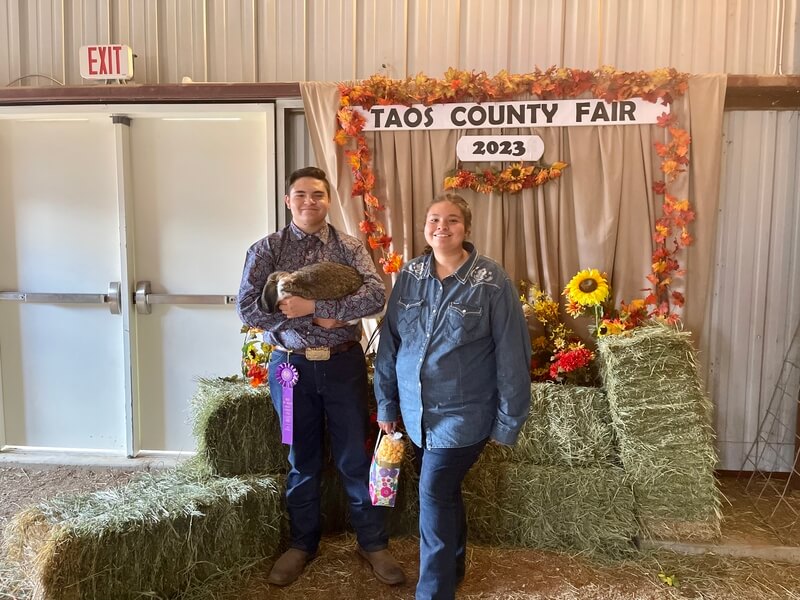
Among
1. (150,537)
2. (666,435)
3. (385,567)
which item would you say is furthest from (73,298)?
(666,435)

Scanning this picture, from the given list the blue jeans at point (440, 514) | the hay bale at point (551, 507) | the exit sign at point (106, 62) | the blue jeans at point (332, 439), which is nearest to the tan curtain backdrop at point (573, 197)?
the hay bale at point (551, 507)

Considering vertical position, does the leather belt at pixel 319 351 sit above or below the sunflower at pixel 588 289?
below

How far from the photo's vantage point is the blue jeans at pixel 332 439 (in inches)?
91.8

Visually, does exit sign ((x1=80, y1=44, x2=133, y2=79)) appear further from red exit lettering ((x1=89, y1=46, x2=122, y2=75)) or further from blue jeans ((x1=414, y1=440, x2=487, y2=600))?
blue jeans ((x1=414, y1=440, x2=487, y2=600))

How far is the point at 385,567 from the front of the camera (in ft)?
8.07

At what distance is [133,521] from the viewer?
222 centimetres

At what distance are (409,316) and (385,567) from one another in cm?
110

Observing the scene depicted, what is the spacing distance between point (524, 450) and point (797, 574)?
4.19ft

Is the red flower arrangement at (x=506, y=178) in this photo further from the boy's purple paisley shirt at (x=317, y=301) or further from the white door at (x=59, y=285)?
the white door at (x=59, y=285)

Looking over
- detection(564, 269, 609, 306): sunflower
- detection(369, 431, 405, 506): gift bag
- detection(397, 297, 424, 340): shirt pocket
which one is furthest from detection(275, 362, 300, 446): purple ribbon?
detection(564, 269, 609, 306): sunflower

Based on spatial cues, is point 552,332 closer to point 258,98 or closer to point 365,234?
point 365,234

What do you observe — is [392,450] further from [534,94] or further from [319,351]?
[534,94]

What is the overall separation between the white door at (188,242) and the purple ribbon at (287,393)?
4.71 ft

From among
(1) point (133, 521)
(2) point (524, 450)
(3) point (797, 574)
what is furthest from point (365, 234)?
(3) point (797, 574)
